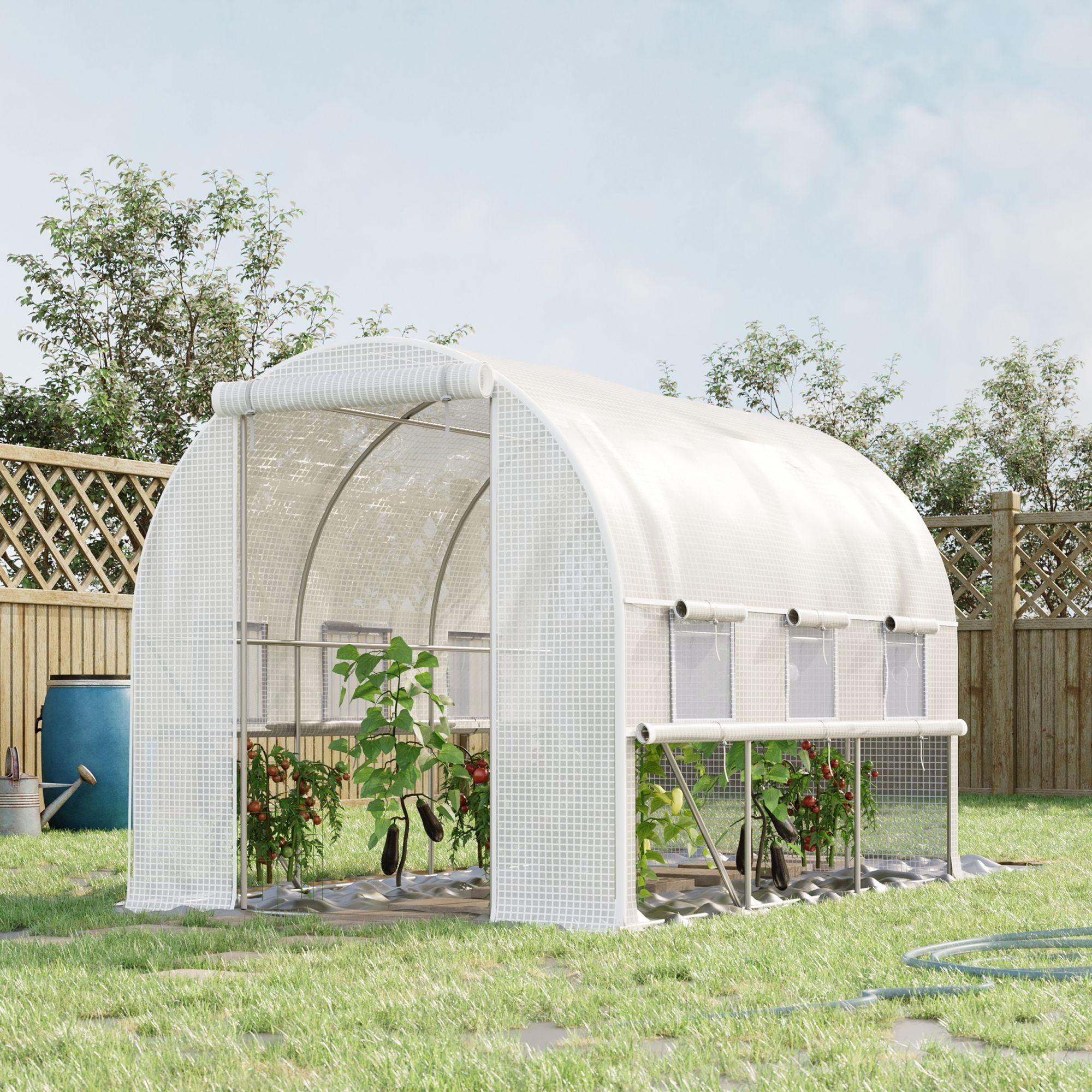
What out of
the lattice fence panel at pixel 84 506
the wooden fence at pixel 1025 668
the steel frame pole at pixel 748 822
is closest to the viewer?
the steel frame pole at pixel 748 822

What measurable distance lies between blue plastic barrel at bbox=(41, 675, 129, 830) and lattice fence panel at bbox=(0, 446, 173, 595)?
86 cm

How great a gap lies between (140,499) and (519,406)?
21.3 feet

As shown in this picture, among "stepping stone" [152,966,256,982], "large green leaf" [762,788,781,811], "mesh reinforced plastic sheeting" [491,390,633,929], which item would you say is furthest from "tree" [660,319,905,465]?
"stepping stone" [152,966,256,982]

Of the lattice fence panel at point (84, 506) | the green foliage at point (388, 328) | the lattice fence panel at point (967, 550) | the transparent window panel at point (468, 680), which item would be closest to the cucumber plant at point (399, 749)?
the transparent window panel at point (468, 680)

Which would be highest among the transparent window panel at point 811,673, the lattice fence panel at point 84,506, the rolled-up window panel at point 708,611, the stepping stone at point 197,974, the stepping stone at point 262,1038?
the lattice fence panel at point 84,506

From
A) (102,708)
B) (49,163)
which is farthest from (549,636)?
(49,163)

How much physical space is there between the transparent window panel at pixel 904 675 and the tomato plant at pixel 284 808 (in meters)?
2.81

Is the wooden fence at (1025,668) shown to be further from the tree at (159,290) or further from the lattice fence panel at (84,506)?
the tree at (159,290)

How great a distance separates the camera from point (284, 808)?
25.4ft

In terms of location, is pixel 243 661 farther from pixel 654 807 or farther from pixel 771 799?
pixel 771 799

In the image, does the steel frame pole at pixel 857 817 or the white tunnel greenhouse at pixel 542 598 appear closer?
the white tunnel greenhouse at pixel 542 598

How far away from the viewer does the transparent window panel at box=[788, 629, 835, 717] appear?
7.36 m

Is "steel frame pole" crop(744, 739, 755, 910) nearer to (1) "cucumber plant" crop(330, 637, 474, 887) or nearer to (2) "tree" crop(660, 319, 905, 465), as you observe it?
(1) "cucumber plant" crop(330, 637, 474, 887)

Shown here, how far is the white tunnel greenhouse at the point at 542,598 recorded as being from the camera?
6.29 m
